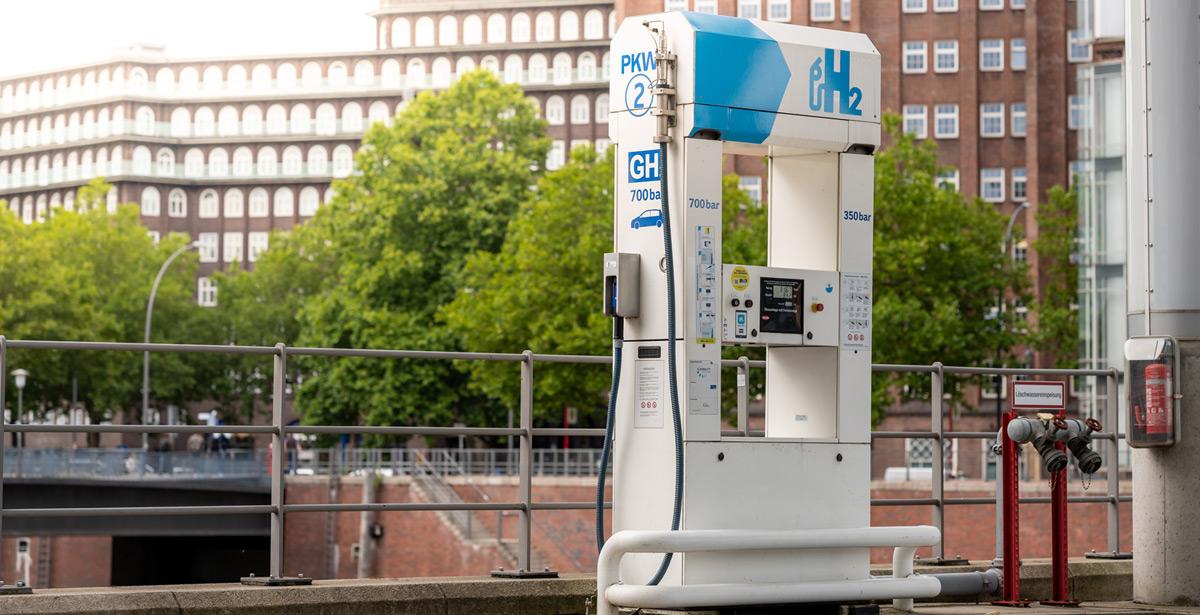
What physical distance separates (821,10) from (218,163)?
54599mm

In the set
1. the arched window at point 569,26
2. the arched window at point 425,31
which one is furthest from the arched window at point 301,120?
the arched window at point 569,26

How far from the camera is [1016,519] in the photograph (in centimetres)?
1188

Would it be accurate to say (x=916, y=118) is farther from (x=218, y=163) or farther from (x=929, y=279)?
(x=218, y=163)

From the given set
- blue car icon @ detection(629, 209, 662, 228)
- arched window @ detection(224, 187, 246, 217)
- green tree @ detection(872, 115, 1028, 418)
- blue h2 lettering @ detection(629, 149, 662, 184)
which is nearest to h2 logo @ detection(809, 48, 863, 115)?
blue h2 lettering @ detection(629, 149, 662, 184)

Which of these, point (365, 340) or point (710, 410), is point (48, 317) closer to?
point (365, 340)

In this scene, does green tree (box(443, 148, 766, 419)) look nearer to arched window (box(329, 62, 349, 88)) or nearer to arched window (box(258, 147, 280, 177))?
arched window (box(329, 62, 349, 88))

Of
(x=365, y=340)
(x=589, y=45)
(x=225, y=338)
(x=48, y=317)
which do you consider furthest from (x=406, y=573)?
(x=589, y=45)

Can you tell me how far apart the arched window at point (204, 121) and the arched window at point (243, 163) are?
2.72 meters

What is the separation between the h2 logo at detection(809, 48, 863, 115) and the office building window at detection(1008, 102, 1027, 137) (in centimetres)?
6950

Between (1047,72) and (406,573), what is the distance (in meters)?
38.0

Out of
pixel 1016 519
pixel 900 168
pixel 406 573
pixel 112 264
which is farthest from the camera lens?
pixel 112 264

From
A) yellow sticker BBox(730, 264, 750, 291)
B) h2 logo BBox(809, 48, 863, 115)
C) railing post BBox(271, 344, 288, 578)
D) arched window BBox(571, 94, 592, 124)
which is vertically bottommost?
railing post BBox(271, 344, 288, 578)

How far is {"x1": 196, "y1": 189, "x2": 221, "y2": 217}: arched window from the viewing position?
396 feet

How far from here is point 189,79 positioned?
404 ft
